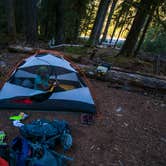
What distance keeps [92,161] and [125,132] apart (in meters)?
1.16

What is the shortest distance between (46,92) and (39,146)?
5.87 feet

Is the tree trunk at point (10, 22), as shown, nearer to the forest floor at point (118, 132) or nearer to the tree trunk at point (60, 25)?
the tree trunk at point (60, 25)

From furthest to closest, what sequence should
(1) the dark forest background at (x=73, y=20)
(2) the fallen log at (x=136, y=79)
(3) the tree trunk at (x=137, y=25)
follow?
(1) the dark forest background at (x=73, y=20)
(3) the tree trunk at (x=137, y=25)
(2) the fallen log at (x=136, y=79)

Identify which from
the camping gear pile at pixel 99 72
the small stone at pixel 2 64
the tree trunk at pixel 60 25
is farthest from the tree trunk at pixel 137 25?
the small stone at pixel 2 64

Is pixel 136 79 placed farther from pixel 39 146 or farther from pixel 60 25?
pixel 60 25

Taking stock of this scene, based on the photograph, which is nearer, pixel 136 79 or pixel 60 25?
pixel 136 79

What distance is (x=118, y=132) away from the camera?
430cm

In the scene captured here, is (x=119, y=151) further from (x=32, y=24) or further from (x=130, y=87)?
(x=32, y=24)

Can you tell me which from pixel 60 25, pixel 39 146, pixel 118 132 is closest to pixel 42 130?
pixel 39 146

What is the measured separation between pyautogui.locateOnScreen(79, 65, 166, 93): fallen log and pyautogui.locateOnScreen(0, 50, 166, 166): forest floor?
0.49 m

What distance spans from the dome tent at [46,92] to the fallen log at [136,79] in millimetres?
1194

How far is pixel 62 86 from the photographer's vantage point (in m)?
5.36

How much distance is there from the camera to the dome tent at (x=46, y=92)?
15.4 ft

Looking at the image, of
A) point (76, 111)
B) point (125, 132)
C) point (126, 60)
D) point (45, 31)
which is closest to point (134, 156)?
point (125, 132)
